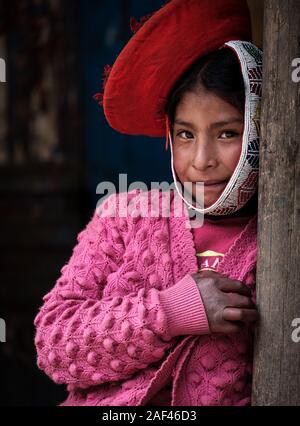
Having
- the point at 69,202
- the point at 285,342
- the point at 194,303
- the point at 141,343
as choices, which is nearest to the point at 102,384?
the point at 141,343

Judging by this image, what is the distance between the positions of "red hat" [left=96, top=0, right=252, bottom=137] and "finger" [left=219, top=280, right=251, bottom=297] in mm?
669

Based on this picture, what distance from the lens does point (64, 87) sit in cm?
545

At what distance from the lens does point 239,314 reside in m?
1.98

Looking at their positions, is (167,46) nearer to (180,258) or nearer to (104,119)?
(180,258)

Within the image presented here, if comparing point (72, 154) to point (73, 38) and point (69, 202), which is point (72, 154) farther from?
point (73, 38)

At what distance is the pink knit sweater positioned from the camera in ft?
6.82

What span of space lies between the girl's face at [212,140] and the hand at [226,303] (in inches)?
11.5

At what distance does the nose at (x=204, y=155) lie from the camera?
7.02 feet

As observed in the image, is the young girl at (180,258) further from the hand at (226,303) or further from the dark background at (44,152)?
the dark background at (44,152)

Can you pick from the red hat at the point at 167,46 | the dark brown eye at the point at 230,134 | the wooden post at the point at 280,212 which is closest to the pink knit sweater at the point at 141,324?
the wooden post at the point at 280,212

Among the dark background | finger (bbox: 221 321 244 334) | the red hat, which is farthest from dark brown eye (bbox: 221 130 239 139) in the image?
the dark background

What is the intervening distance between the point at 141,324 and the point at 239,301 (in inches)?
11.1

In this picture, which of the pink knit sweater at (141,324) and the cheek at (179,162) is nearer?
the pink knit sweater at (141,324)

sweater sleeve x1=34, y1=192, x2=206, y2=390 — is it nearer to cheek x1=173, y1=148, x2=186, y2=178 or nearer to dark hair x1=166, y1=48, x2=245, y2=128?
cheek x1=173, y1=148, x2=186, y2=178
